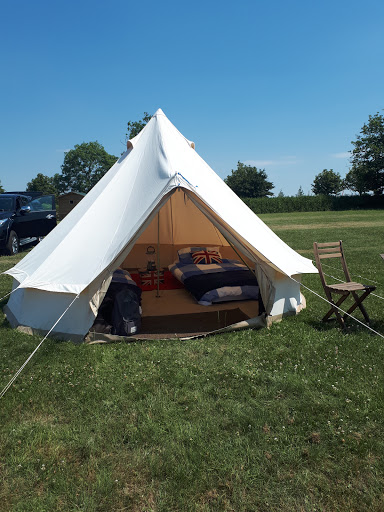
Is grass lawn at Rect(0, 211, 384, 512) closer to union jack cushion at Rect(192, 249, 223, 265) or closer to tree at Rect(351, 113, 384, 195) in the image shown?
union jack cushion at Rect(192, 249, 223, 265)

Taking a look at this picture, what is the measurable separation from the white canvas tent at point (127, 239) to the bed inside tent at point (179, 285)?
15 centimetres

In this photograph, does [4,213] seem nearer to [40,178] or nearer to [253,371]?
[253,371]

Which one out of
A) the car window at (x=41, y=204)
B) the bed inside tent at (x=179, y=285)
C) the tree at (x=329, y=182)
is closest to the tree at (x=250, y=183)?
the tree at (x=329, y=182)

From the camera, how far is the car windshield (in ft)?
38.3

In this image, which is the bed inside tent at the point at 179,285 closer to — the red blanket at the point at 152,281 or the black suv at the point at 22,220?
the red blanket at the point at 152,281

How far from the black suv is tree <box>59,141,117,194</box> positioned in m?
64.0

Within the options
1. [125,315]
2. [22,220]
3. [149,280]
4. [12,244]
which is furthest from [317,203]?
[125,315]

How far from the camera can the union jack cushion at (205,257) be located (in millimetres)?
7535

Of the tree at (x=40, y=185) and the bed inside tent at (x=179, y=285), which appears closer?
the bed inside tent at (x=179, y=285)

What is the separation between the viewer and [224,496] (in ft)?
7.59

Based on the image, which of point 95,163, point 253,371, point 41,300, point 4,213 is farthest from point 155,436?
point 95,163

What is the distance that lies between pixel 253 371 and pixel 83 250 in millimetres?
2380

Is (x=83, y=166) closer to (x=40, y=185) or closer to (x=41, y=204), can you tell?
(x=40, y=185)

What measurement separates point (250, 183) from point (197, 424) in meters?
57.1
